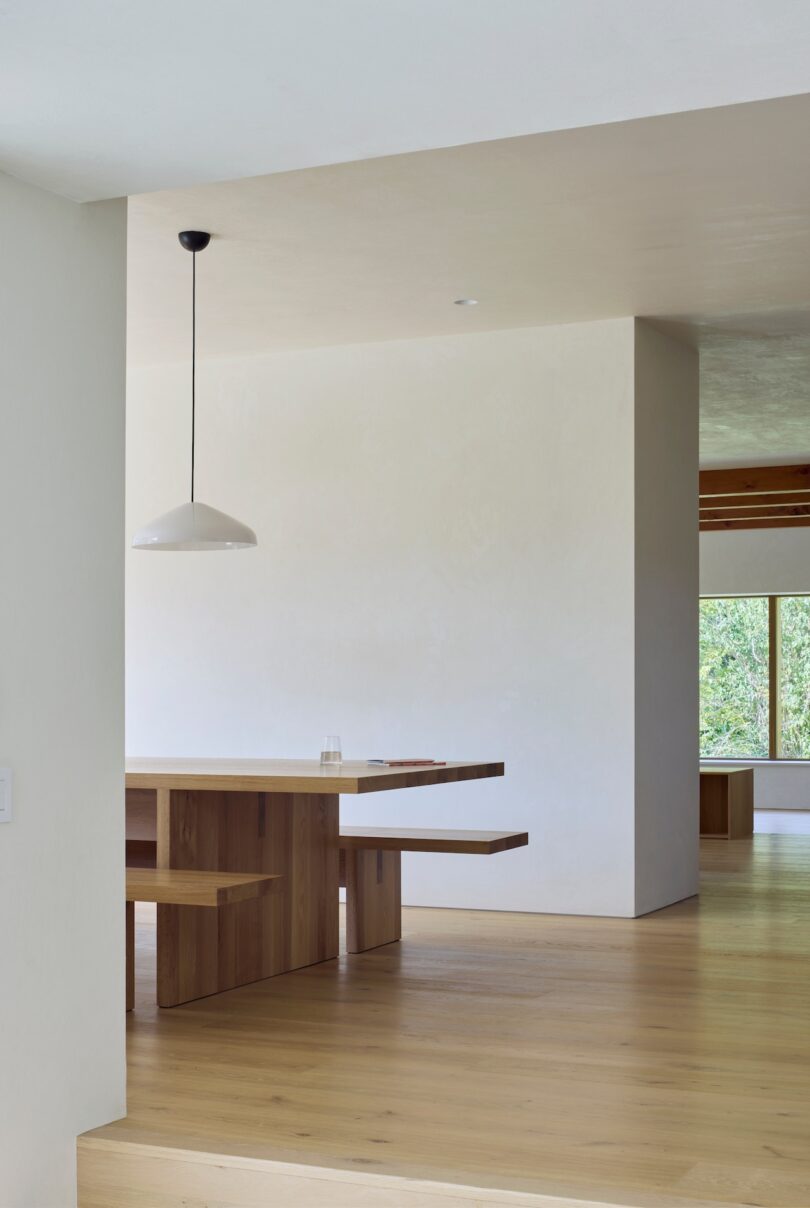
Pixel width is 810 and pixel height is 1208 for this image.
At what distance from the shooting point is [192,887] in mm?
3982

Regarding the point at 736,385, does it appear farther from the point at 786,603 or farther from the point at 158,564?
the point at 786,603

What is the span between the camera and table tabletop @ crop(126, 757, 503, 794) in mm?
4297

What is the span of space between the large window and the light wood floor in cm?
783

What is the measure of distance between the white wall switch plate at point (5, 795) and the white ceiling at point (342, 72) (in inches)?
48.1

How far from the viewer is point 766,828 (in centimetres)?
1093

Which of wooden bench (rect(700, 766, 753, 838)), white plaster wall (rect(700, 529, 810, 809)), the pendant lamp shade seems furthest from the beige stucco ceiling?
white plaster wall (rect(700, 529, 810, 809))

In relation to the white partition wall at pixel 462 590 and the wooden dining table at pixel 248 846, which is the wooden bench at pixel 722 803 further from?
the wooden dining table at pixel 248 846

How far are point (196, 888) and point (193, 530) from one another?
1433mm

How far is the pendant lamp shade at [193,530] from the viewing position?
4.88m

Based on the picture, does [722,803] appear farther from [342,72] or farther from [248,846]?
[342,72]

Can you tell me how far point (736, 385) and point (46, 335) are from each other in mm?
5516

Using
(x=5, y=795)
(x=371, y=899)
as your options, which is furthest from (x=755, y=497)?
(x=5, y=795)

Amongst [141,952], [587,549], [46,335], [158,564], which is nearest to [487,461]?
[587,549]

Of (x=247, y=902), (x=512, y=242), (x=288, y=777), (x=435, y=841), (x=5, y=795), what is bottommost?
(x=247, y=902)
